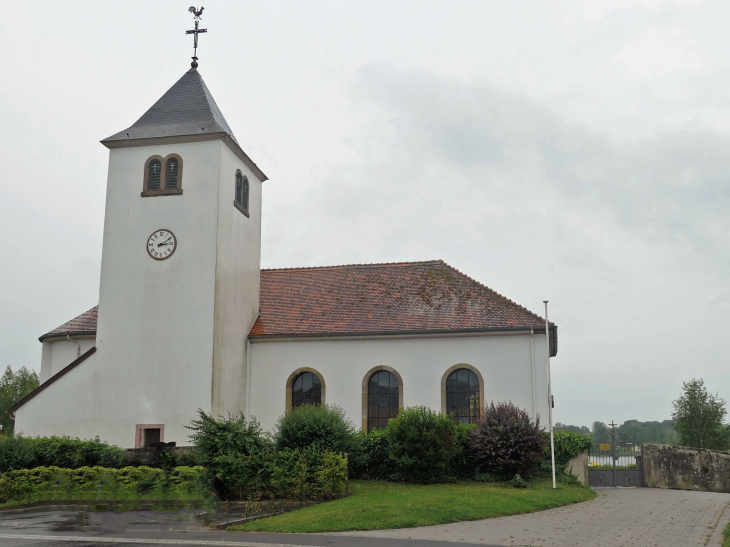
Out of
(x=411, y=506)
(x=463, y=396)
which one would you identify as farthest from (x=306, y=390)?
(x=411, y=506)

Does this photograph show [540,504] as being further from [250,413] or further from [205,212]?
[205,212]

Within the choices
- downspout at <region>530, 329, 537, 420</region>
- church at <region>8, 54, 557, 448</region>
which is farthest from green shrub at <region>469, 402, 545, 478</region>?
church at <region>8, 54, 557, 448</region>

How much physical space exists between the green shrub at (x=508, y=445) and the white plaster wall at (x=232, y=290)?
9.90 m

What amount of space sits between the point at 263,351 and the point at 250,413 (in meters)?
2.65

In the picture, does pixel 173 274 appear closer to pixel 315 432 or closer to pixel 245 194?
pixel 245 194

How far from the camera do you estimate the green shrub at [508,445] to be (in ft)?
72.7

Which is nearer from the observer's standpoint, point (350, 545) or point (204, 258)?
point (350, 545)

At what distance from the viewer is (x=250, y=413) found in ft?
92.3

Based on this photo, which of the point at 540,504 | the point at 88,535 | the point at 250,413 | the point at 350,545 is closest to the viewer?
the point at 350,545

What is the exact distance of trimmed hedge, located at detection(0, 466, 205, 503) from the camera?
19.3 m

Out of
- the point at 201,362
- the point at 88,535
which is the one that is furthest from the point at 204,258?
the point at 88,535

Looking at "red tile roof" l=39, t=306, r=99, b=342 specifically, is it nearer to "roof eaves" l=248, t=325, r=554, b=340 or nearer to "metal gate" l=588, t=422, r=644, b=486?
"roof eaves" l=248, t=325, r=554, b=340

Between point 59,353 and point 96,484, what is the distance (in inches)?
458

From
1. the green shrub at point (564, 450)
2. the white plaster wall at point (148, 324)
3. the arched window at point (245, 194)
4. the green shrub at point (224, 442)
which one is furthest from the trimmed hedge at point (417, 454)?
the arched window at point (245, 194)
